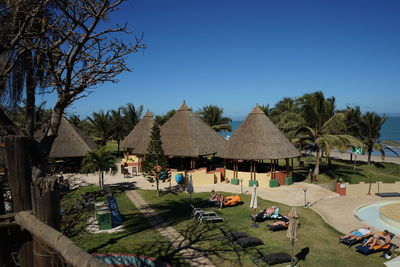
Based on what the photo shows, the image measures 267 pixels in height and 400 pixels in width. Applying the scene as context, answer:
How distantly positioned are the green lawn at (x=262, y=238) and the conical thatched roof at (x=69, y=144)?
1448 cm

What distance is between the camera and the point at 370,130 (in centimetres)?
3388

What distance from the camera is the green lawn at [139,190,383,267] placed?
34.0 feet

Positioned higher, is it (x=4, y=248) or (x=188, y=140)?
(x=188, y=140)

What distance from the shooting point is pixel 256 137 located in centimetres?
2433

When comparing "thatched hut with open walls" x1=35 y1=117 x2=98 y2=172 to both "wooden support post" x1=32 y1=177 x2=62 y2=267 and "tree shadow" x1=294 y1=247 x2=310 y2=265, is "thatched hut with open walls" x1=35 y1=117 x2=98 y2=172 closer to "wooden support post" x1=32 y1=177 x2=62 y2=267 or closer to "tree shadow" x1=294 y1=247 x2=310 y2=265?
"tree shadow" x1=294 y1=247 x2=310 y2=265

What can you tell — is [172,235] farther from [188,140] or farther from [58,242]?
[188,140]

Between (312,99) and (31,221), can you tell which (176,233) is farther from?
(312,99)

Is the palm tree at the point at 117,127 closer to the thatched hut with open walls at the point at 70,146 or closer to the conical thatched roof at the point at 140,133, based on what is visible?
the conical thatched roof at the point at 140,133

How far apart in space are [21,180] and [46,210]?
550mm

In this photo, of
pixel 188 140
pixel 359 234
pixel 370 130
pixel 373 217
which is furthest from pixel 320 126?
pixel 359 234

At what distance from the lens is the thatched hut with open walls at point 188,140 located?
25203 mm

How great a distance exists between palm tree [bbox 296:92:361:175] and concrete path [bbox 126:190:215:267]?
50.5 feet

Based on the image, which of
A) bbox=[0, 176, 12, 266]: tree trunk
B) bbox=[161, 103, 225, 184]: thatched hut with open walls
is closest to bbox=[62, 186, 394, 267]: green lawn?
bbox=[0, 176, 12, 266]: tree trunk

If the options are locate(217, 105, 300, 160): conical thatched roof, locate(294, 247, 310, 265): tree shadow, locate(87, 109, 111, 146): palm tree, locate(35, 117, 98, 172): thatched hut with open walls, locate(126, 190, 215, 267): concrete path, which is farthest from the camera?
locate(87, 109, 111, 146): palm tree
